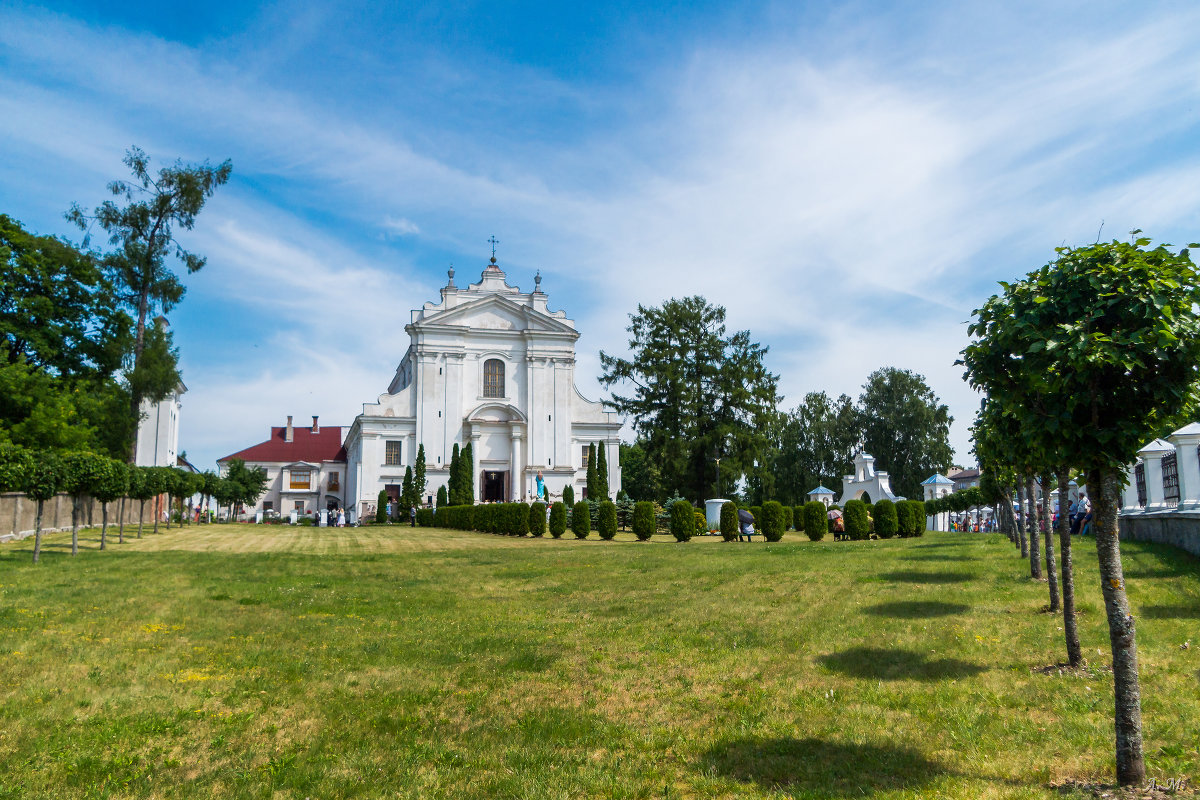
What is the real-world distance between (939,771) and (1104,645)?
4.17m

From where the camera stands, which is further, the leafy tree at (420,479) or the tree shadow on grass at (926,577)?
the leafy tree at (420,479)

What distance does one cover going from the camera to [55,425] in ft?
94.4

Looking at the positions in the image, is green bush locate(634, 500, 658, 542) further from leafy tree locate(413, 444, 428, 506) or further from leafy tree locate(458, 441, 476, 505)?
leafy tree locate(413, 444, 428, 506)

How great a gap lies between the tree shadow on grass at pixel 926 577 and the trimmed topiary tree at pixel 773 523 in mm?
11691

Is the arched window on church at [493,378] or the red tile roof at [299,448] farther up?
the arched window on church at [493,378]

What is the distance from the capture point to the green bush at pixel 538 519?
100 feet

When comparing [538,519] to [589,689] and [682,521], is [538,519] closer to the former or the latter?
[682,521]

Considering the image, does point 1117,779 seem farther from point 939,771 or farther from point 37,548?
point 37,548

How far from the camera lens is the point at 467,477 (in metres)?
48.1

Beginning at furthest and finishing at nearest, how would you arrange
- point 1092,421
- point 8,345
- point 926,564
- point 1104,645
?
1. point 8,345
2. point 926,564
3. point 1104,645
4. point 1092,421

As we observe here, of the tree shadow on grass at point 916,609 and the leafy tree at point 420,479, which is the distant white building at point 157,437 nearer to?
the leafy tree at point 420,479

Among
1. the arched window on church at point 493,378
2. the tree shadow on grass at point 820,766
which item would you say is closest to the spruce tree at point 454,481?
the arched window on church at point 493,378

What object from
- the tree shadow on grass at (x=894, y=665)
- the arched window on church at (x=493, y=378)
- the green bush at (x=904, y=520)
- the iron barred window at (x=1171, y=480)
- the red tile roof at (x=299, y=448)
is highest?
the arched window on church at (x=493, y=378)

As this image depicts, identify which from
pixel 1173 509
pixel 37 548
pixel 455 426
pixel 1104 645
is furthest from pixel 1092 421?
pixel 455 426
